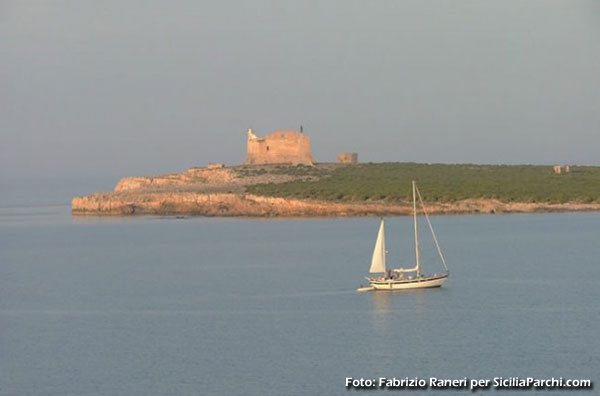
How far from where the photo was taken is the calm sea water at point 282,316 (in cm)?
2584

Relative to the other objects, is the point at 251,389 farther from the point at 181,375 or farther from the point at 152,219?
the point at 152,219

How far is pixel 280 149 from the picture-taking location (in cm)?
10081

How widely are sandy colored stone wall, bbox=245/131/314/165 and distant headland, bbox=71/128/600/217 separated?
0.27 ft

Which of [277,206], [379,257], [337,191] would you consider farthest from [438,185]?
[379,257]

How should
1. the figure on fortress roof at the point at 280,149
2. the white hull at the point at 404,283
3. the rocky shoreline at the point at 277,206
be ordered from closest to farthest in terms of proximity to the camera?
1. the white hull at the point at 404,283
2. the rocky shoreline at the point at 277,206
3. the figure on fortress roof at the point at 280,149

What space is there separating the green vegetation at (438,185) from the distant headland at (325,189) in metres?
0.07

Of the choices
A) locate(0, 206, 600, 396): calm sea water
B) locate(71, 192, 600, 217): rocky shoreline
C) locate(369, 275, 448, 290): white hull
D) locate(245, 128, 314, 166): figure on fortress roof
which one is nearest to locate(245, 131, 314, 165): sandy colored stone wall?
locate(245, 128, 314, 166): figure on fortress roof

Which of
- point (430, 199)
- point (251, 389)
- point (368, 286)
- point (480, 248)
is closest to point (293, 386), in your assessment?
point (251, 389)

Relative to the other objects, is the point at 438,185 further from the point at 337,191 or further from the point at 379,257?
the point at 379,257

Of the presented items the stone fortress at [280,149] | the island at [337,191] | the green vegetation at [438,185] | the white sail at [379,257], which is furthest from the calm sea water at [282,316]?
the stone fortress at [280,149]

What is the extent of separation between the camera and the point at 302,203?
81188 mm

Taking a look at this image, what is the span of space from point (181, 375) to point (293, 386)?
2833mm

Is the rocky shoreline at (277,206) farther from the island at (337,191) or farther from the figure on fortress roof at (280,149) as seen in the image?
the figure on fortress roof at (280,149)

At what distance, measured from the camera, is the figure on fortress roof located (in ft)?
330
